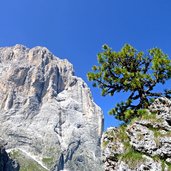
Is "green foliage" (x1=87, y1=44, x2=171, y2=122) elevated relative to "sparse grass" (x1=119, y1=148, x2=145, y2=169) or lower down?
elevated

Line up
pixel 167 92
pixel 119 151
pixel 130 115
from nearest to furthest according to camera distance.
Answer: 1. pixel 119 151
2. pixel 130 115
3. pixel 167 92

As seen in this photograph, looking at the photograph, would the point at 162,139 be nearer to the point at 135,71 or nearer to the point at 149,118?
the point at 149,118

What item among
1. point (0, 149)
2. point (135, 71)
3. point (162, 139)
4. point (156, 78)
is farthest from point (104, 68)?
point (0, 149)

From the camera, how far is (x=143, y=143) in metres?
19.4

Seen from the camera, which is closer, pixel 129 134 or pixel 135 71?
pixel 129 134

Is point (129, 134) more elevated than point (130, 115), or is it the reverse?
point (130, 115)

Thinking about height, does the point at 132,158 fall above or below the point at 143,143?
below

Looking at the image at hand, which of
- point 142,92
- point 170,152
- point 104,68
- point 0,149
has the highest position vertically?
point 0,149

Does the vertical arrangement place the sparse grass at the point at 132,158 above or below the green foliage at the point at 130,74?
below

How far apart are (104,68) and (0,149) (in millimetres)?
177447

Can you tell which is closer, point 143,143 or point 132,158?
point 132,158

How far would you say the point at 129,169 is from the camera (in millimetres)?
18328

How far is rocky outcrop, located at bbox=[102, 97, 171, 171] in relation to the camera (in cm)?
1831

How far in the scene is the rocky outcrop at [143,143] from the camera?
1831cm
